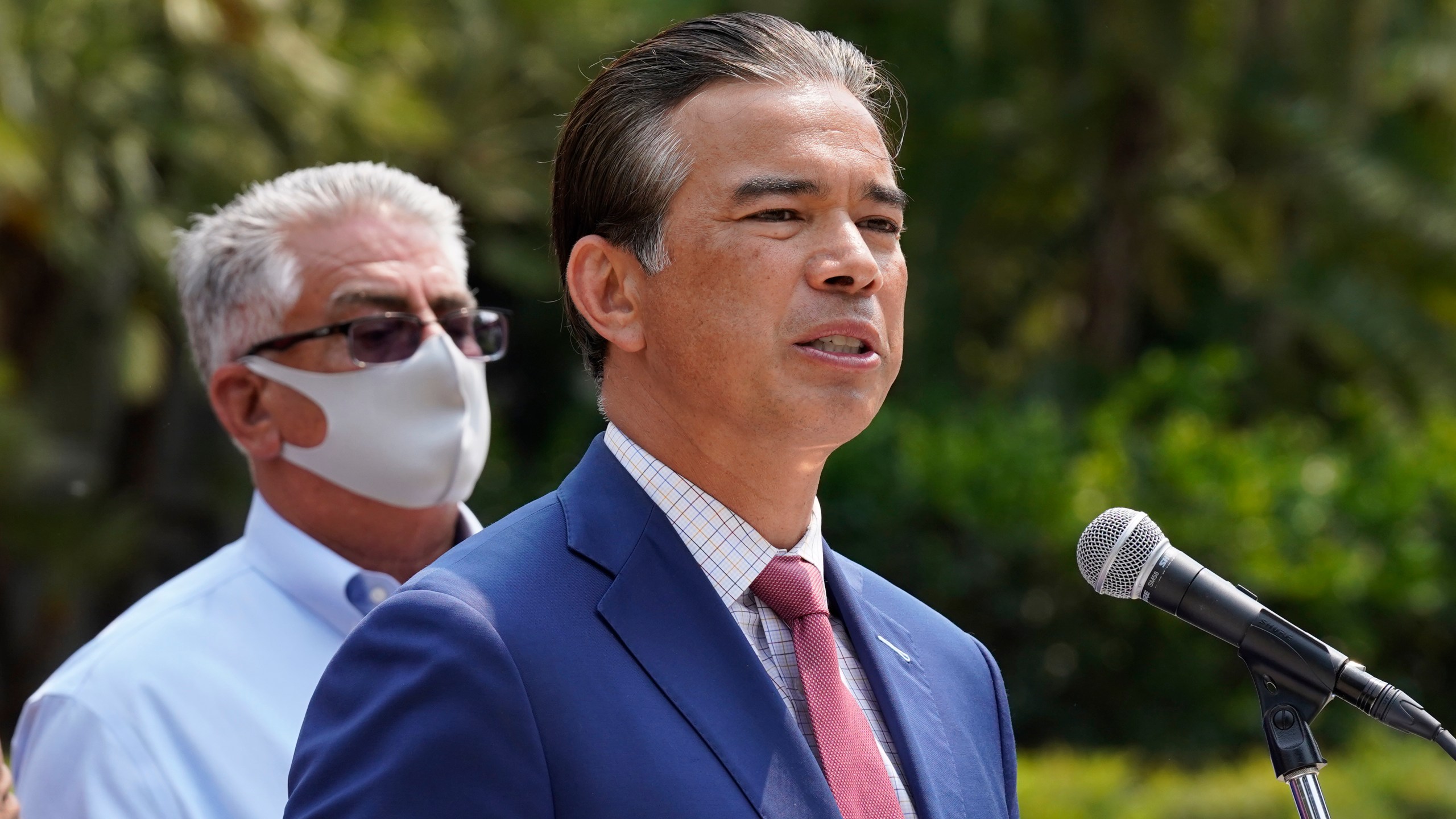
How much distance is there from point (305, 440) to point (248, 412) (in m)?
0.15

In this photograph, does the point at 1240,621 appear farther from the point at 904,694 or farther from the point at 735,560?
the point at 735,560

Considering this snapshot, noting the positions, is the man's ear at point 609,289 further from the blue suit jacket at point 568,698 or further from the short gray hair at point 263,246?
the short gray hair at point 263,246

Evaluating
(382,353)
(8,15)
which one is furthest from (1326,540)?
(8,15)

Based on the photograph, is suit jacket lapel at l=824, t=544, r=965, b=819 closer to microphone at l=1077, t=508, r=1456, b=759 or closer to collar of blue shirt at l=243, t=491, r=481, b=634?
microphone at l=1077, t=508, r=1456, b=759

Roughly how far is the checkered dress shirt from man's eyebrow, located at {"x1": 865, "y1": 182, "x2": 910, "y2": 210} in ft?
1.43

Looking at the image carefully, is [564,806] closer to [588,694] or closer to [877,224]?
[588,694]

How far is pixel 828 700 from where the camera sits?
6.30ft

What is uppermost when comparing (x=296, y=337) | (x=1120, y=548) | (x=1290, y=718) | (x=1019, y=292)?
(x=296, y=337)

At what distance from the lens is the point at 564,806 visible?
1.69 m

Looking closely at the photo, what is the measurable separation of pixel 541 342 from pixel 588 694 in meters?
11.4

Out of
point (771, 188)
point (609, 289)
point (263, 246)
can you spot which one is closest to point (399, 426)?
point (263, 246)

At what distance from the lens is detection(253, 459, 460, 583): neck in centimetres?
313

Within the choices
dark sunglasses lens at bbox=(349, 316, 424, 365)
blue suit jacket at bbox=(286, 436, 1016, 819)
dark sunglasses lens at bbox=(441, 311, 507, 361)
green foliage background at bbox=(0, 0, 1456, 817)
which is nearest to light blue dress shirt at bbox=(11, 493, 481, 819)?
dark sunglasses lens at bbox=(349, 316, 424, 365)

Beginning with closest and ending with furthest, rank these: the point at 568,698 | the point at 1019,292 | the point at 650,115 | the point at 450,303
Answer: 1. the point at 568,698
2. the point at 650,115
3. the point at 450,303
4. the point at 1019,292
